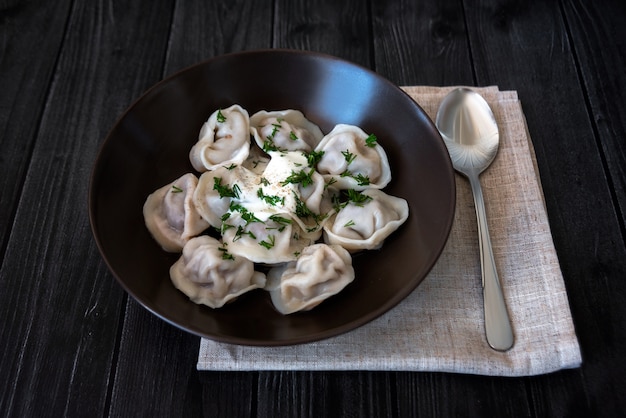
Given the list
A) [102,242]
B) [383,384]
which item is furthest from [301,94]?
[383,384]

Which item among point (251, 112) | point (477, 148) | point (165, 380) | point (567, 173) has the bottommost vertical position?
point (165, 380)

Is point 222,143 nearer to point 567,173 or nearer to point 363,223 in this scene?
point 363,223

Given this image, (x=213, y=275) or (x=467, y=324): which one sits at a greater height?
(x=213, y=275)

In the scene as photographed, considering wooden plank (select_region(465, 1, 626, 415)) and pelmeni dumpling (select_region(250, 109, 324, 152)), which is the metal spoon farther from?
pelmeni dumpling (select_region(250, 109, 324, 152))

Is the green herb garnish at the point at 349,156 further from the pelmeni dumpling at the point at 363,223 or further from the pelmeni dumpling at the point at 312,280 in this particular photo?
the pelmeni dumpling at the point at 312,280

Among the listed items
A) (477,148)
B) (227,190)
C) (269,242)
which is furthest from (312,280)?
(477,148)

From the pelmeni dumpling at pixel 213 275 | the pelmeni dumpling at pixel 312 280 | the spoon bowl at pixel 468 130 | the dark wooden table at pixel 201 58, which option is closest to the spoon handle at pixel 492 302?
the dark wooden table at pixel 201 58
